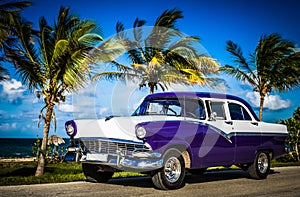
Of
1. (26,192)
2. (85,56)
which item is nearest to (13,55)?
(85,56)

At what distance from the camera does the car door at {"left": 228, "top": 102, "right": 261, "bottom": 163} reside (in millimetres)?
9586

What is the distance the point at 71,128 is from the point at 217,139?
3329 mm

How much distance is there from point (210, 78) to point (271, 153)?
1031cm

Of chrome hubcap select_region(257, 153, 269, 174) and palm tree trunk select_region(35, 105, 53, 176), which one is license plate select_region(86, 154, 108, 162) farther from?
chrome hubcap select_region(257, 153, 269, 174)

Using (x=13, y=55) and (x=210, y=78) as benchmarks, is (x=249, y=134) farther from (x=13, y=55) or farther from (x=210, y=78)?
(x=210, y=78)

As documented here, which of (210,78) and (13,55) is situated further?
(210,78)

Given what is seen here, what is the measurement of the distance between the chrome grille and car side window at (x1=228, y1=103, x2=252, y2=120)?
11.0 ft

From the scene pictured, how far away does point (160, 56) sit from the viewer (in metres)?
17.3

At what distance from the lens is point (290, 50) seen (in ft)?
68.7

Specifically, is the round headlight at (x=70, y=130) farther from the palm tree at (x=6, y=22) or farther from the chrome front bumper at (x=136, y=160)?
the palm tree at (x=6, y=22)

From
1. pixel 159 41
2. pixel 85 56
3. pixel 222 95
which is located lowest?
pixel 222 95

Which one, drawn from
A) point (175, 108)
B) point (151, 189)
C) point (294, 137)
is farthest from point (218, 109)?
point (294, 137)

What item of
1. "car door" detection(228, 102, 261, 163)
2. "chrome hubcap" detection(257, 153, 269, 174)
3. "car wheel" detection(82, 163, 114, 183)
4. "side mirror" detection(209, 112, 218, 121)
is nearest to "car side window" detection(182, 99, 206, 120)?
"side mirror" detection(209, 112, 218, 121)

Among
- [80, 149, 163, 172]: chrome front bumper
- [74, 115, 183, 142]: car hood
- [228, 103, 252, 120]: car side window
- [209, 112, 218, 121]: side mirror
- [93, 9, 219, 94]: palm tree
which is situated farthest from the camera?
[93, 9, 219, 94]: palm tree
